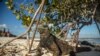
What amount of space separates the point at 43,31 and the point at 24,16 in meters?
0.93

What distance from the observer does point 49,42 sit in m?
6.70

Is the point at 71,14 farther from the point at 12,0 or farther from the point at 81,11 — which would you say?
the point at 12,0

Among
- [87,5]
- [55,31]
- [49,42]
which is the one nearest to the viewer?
[49,42]

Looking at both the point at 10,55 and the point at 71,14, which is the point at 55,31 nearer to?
the point at 71,14

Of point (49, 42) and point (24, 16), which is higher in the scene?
point (24, 16)

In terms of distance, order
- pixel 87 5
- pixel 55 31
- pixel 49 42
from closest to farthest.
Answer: pixel 49 42 → pixel 87 5 → pixel 55 31

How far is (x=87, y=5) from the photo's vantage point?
7.23 metres

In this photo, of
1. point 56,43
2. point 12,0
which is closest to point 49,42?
point 56,43

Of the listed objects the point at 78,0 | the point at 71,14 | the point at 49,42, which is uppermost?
the point at 78,0

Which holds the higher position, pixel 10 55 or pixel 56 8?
pixel 56 8

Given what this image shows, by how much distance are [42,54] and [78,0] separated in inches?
79.5

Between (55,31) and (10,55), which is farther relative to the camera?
Answer: (55,31)

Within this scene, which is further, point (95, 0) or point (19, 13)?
point (19, 13)

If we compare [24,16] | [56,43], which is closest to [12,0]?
[24,16]
